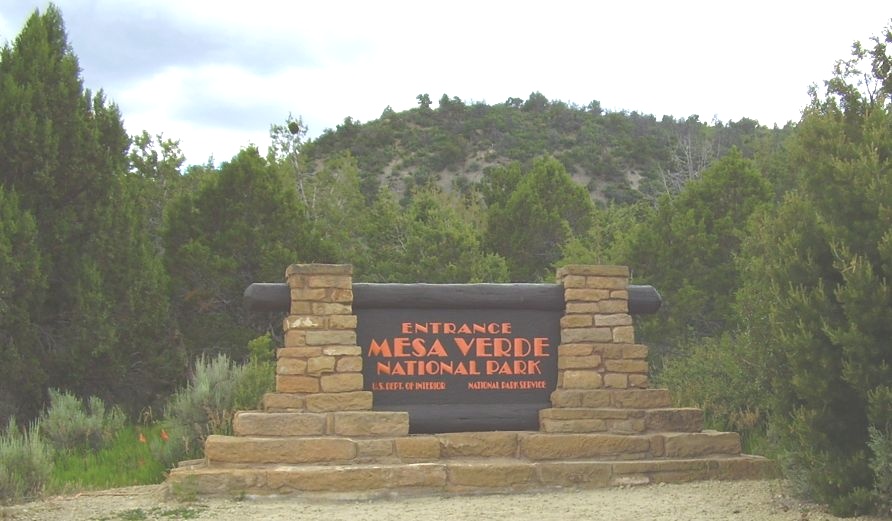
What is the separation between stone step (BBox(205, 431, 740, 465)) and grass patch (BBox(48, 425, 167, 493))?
2.13m

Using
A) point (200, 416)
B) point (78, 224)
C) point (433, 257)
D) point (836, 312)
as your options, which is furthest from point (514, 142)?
point (836, 312)

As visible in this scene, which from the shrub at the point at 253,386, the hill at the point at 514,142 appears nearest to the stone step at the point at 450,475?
the shrub at the point at 253,386

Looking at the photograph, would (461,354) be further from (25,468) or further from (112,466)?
(112,466)

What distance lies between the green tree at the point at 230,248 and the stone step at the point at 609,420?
26.3ft

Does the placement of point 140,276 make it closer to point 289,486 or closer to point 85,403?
point 85,403

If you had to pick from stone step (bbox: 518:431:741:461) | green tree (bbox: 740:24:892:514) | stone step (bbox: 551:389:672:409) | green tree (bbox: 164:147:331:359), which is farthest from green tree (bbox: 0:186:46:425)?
green tree (bbox: 740:24:892:514)

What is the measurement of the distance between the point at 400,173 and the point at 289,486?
46747 millimetres

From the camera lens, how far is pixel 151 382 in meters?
14.1

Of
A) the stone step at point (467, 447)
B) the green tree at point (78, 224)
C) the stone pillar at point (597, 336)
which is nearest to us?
the stone step at point (467, 447)

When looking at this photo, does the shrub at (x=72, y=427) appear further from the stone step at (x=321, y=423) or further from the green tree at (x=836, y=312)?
the green tree at (x=836, y=312)

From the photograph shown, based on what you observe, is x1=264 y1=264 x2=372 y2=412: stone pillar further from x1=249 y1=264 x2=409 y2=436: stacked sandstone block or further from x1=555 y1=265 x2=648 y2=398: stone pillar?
x1=555 y1=265 x2=648 y2=398: stone pillar

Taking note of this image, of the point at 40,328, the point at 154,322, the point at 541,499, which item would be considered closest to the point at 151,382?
the point at 154,322

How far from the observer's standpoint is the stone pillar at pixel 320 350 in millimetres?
8367

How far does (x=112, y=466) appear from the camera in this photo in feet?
34.1
